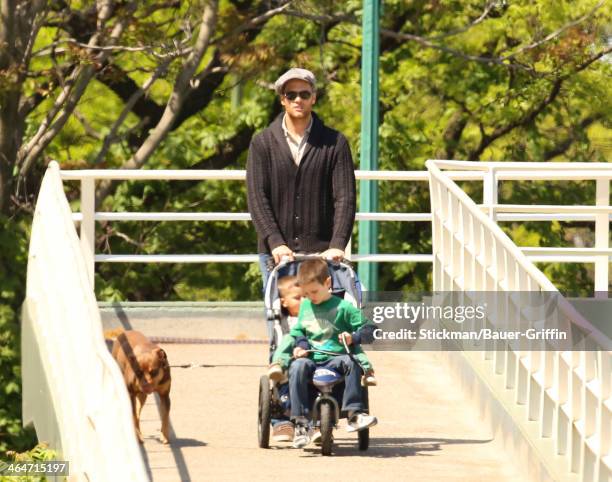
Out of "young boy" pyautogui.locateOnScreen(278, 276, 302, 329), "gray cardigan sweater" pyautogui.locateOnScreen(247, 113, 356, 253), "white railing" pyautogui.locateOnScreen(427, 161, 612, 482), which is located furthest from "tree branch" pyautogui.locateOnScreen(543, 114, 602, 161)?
"young boy" pyautogui.locateOnScreen(278, 276, 302, 329)

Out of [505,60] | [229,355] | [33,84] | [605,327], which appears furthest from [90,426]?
[505,60]

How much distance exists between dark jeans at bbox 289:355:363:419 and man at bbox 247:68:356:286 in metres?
0.74

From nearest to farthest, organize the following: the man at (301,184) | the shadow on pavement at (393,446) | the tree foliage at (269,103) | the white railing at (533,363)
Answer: the white railing at (533,363), the shadow on pavement at (393,446), the man at (301,184), the tree foliage at (269,103)

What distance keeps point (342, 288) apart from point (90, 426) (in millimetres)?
2733

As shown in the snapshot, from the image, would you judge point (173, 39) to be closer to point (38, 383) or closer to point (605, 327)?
point (605, 327)

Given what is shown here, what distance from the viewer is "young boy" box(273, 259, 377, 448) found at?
Answer: 8.34 m

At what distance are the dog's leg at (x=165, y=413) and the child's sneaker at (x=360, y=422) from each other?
103 centimetres

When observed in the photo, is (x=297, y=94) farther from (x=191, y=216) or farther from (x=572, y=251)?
(x=572, y=251)

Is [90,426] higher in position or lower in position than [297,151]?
lower

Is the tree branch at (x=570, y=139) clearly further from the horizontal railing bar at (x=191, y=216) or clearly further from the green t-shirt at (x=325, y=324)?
the green t-shirt at (x=325, y=324)

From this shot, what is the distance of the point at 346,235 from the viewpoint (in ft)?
28.9

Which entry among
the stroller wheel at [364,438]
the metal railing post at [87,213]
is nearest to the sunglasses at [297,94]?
the stroller wheel at [364,438]

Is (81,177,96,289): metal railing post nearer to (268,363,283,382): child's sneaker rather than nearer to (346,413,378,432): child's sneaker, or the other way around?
(268,363,283,382): child's sneaker

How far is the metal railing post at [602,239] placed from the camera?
1311 cm
